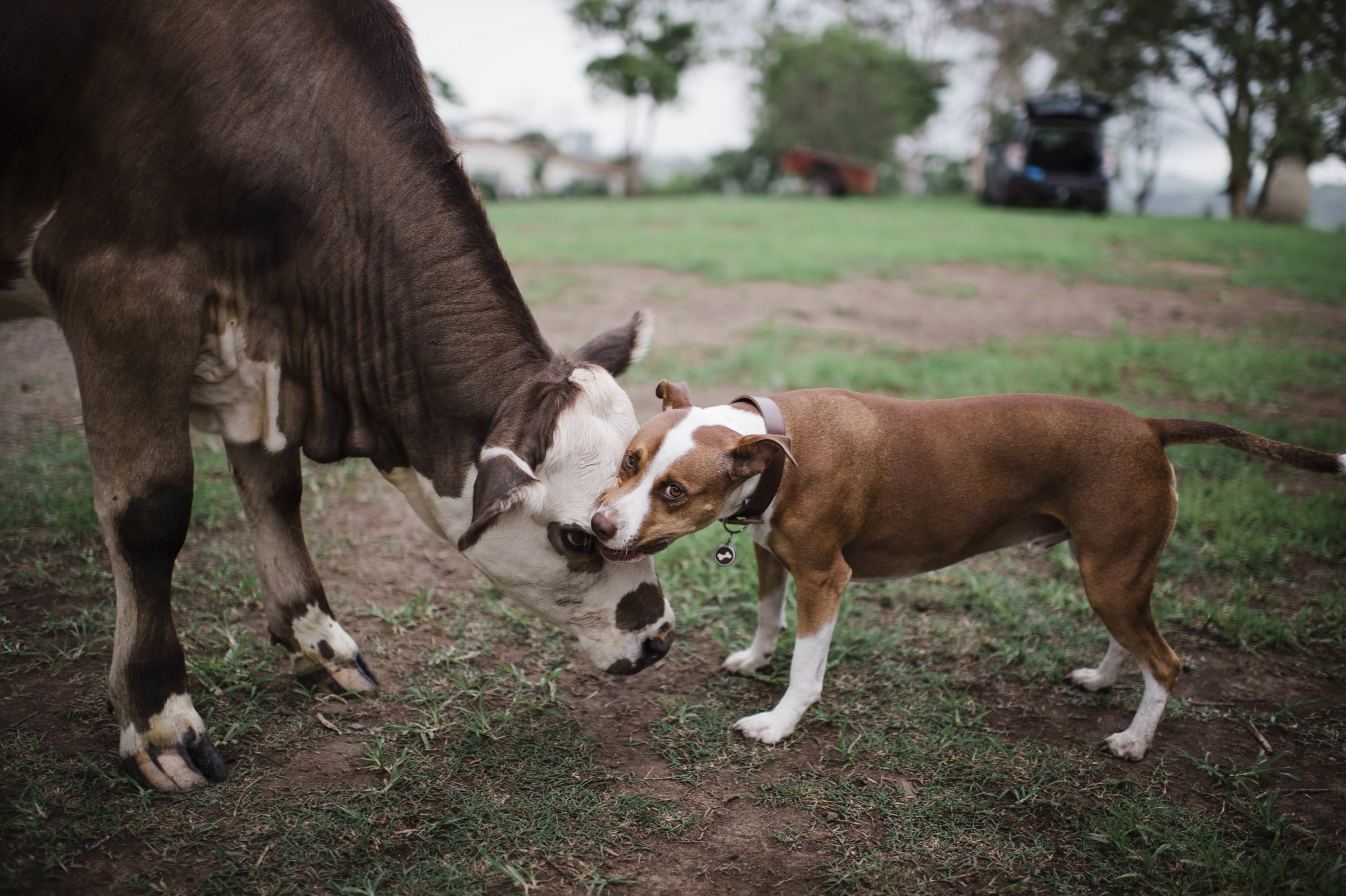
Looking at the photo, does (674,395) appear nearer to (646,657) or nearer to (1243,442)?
(646,657)

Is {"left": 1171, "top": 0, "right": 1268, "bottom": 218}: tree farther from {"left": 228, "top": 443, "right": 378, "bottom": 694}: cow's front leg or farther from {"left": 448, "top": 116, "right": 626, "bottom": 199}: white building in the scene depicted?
{"left": 448, "top": 116, "right": 626, "bottom": 199}: white building

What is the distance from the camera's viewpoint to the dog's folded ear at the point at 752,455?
9.01 feet

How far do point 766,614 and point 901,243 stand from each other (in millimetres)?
12173

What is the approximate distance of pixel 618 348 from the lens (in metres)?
3.26

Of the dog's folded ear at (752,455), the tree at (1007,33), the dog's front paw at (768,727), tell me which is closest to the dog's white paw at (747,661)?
the dog's front paw at (768,727)

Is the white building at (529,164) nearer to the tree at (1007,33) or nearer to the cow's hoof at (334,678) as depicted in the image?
Answer: the tree at (1007,33)

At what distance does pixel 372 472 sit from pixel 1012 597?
12.4 feet

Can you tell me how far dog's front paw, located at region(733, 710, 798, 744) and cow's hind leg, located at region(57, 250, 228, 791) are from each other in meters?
1.77

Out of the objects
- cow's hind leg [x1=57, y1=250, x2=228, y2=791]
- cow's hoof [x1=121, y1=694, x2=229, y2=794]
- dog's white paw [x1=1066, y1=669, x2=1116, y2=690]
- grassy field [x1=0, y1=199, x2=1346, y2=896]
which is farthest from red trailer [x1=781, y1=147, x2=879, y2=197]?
cow's hoof [x1=121, y1=694, x2=229, y2=794]

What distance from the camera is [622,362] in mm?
3252

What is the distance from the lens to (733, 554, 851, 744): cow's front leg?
3061mm

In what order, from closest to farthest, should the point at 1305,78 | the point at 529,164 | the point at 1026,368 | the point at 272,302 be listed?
the point at 272,302, the point at 1026,368, the point at 1305,78, the point at 529,164

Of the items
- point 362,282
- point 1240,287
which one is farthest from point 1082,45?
point 362,282

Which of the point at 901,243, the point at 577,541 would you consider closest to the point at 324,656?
the point at 577,541
